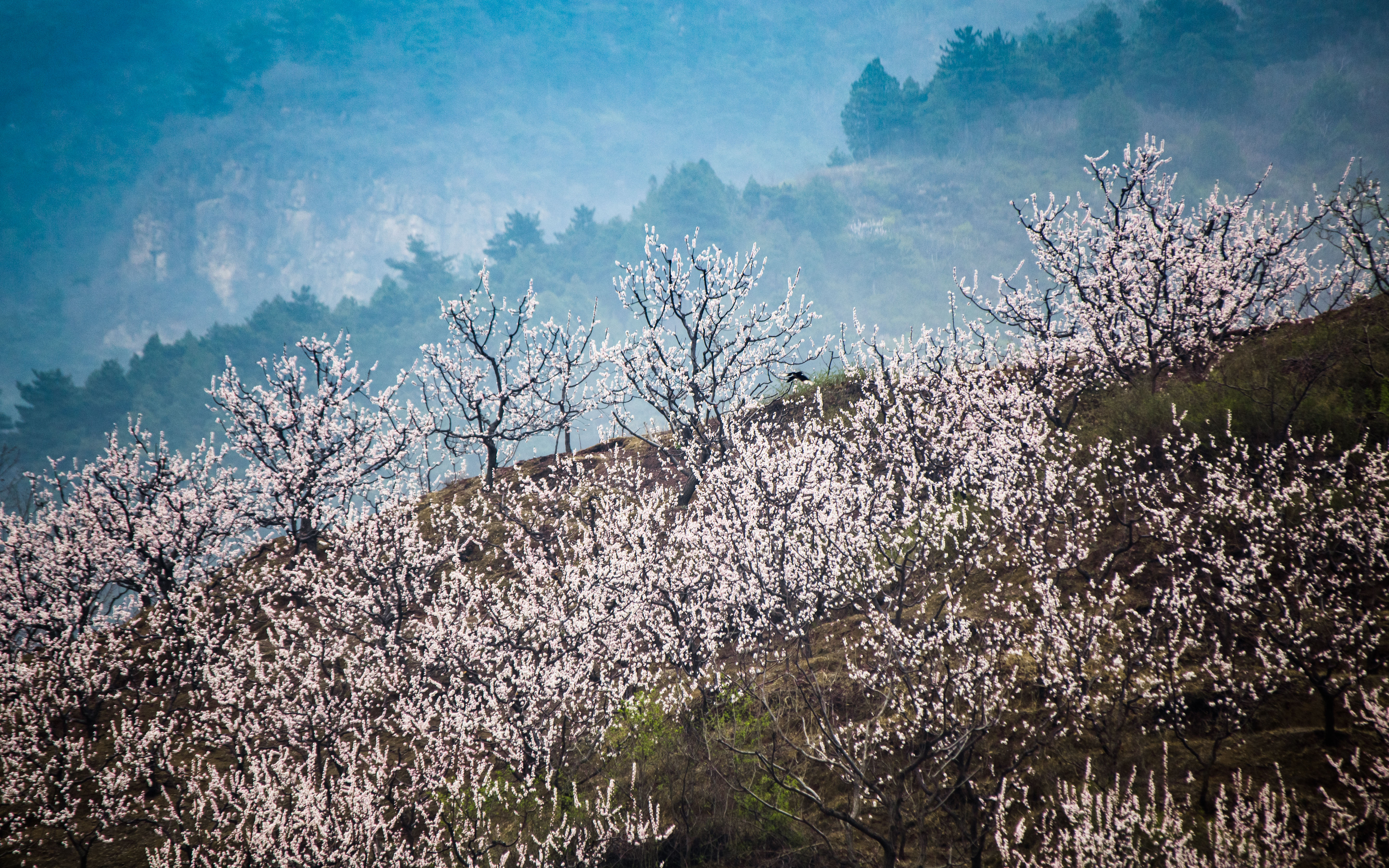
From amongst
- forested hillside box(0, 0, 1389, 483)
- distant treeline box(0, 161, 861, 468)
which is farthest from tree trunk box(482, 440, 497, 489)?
forested hillside box(0, 0, 1389, 483)

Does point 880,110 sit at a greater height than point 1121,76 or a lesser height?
greater

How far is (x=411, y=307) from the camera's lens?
103 metres

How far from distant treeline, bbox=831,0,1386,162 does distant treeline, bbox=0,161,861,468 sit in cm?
2080

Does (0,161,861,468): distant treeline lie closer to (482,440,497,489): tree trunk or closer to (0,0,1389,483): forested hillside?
(0,0,1389,483): forested hillside

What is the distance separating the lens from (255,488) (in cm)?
1786

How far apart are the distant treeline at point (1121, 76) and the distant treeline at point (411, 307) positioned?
68.2ft

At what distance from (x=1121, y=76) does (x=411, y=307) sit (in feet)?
444

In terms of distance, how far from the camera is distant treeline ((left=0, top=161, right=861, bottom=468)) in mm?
72500

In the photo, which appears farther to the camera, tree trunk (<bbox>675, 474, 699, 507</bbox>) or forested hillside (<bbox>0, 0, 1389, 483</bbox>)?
forested hillside (<bbox>0, 0, 1389, 483</bbox>)

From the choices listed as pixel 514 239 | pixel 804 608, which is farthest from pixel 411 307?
pixel 804 608

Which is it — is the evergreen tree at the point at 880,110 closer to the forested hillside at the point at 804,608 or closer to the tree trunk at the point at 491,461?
the forested hillside at the point at 804,608

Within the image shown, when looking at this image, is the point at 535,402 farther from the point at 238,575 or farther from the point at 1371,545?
the point at 1371,545

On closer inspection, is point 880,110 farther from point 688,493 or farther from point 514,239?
point 688,493

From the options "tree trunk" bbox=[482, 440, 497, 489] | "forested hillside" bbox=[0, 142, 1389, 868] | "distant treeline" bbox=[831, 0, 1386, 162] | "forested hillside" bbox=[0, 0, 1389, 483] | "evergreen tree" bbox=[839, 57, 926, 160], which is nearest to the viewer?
"forested hillside" bbox=[0, 142, 1389, 868]
